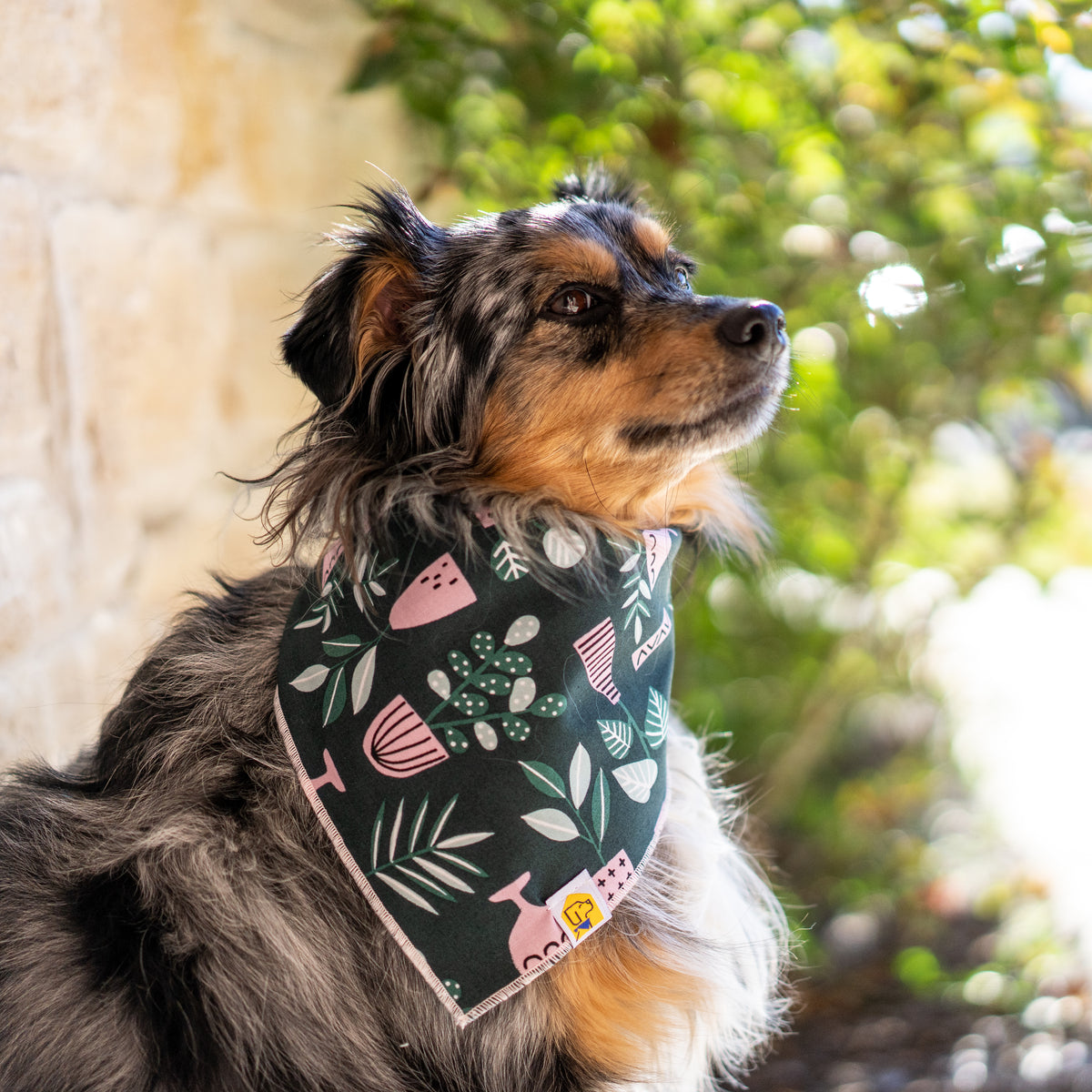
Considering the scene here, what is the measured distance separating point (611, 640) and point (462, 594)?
0.24m

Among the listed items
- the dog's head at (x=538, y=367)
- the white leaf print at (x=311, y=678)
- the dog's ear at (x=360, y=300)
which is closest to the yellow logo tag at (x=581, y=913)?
the white leaf print at (x=311, y=678)

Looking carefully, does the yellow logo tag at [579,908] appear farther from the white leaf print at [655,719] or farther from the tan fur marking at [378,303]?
the tan fur marking at [378,303]

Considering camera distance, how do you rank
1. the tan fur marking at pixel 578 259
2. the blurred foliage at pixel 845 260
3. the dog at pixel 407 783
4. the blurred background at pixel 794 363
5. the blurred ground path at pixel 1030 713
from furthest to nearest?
the blurred ground path at pixel 1030 713 → the blurred foliage at pixel 845 260 → the blurred background at pixel 794 363 → the tan fur marking at pixel 578 259 → the dog at pixel 407 783

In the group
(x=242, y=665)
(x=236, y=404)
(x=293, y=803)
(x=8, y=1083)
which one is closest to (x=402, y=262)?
(x=242, y=665)

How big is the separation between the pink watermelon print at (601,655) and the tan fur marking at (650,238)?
0.71m

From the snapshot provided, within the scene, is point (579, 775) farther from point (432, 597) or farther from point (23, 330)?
point (23, 330)

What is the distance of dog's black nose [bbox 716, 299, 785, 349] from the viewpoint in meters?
1.57

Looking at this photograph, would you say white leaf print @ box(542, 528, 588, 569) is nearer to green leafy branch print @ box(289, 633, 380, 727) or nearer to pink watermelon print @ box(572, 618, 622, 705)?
pink watermelon print @ box(572, 618, 622, 705)

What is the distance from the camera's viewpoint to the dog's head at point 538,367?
1574 millimetres

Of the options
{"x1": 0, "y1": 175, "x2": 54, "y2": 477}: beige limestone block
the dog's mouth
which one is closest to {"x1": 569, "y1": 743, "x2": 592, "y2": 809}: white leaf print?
the dog's mouth

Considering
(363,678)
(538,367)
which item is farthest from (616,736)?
(538,367)

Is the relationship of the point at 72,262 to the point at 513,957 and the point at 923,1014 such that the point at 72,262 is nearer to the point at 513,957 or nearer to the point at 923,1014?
the point at 513,957

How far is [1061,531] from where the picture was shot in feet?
9.97

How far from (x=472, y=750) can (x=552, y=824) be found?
15cm
